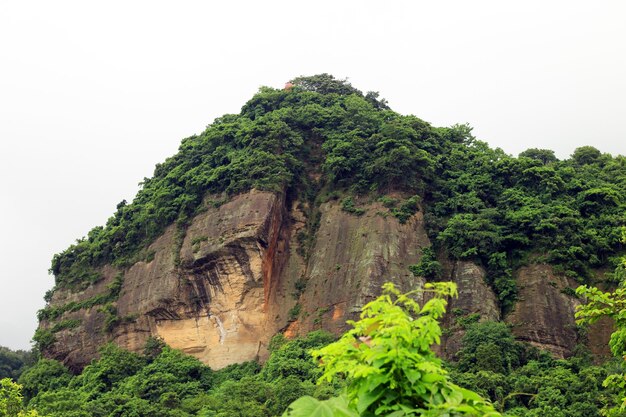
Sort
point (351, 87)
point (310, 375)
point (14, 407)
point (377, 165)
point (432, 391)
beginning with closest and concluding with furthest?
point (432, 391) < point (14, 407) < point (310, 375) < point (377, 165) < point (351, 87)

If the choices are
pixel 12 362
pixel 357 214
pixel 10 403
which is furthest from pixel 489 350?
pixel 12 362

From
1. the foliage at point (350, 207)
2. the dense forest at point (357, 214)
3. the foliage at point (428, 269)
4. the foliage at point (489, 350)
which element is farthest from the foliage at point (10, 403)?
the foliage at point (350, 207)

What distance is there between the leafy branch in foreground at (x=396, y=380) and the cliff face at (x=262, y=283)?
26.8m

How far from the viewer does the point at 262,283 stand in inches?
1339

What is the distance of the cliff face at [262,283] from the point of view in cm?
3172

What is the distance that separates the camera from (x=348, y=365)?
152 inches

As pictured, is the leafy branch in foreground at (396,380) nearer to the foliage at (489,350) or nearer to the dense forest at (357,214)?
the dense forest at (357,214)

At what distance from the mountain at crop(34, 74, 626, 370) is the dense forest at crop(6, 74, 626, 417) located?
12 centimetres

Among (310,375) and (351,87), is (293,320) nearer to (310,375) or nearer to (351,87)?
(310,375)

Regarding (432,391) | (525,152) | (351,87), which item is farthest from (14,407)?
(351,87)

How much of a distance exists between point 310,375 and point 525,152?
75.7ft

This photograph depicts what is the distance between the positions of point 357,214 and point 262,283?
6.33 meters

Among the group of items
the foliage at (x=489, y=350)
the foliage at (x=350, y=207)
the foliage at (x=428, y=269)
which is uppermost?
the foliage at (x=350, y=207)

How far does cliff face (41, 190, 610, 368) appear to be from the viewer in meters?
31.7
